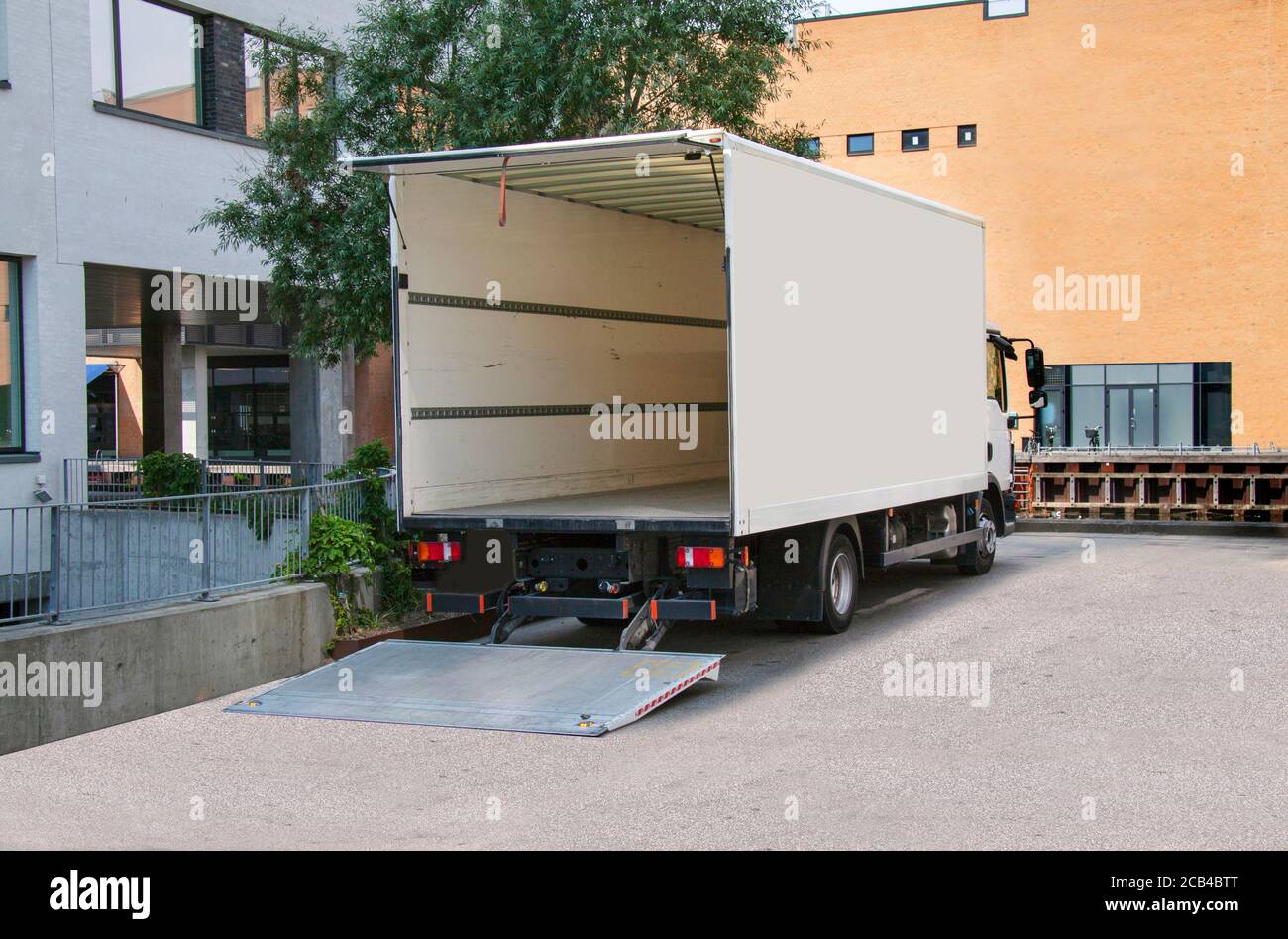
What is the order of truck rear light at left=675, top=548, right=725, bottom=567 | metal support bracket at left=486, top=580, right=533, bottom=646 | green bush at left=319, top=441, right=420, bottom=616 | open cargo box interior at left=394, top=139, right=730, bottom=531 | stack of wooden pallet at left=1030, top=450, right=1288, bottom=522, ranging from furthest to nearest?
stack of wooden pallet at left=1030, top=450, right=1288, bottom=522, green bush at left=319, top=441, right=420, bottom=616, open cargo box interior at left=394, top=139, right=730, bottom=531, metal support bracket at left=486, top=580, right=533, bottom=646, truck rear light at left=675, top=548, right=725, bottom=567

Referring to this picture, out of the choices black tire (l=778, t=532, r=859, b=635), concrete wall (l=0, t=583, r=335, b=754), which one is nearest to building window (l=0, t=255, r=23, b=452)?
concrete wall (l=0, t=583, r=335, b=754)

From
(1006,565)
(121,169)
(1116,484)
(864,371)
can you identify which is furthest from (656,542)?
(1116,484)

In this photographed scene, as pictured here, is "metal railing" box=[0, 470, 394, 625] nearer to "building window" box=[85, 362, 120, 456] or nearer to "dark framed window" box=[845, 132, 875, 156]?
"building window" box=[85, 362, 120, 456]

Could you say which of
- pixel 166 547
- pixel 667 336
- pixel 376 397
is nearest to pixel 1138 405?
pixel 376 397

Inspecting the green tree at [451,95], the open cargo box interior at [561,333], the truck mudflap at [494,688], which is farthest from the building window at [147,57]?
the truck mudflap at [494,688]

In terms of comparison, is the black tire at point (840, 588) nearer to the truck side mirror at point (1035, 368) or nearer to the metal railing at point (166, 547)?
the metal railing at point (166, 547)

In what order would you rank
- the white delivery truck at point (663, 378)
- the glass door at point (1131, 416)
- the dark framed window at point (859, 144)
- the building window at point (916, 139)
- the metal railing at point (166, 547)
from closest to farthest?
the metal railing at point (166, 547), the white delivery truck at point (663, 378), the glass door at point (1131, 416), the building window at point (916, 139), the dark framed window at point (859, 144)

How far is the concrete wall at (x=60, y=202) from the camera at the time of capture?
50.1 ft

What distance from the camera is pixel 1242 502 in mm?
22359

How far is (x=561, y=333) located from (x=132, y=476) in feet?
24.8

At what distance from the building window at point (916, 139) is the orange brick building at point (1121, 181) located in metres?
0.05

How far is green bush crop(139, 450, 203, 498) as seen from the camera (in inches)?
632

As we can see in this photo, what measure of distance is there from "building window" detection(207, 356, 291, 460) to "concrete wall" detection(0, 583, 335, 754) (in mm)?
26604

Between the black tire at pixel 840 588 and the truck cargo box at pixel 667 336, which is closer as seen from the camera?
the truck cargo box at pixel 667 336
